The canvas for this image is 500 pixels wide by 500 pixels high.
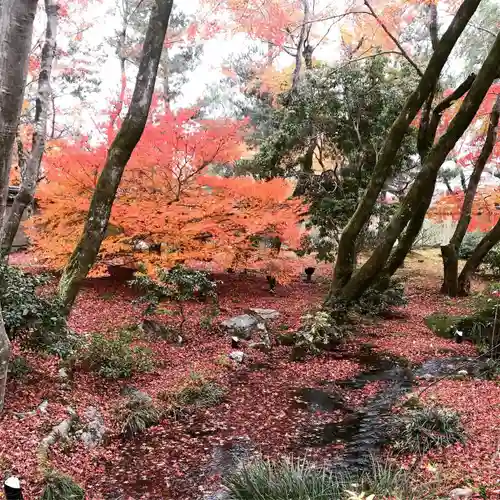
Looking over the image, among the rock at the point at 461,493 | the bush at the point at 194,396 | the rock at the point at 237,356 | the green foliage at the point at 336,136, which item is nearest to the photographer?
the rock at the point at 461,493

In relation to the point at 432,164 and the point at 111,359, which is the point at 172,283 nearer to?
the point at 111,359

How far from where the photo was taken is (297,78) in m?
16.8

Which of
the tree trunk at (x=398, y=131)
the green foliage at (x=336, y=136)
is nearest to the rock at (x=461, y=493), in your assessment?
the tree trunk at (x=398, y=131)

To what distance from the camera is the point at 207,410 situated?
7219 mm

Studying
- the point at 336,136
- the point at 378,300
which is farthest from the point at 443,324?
the point at 336,136

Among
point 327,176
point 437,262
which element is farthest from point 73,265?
point 437,262

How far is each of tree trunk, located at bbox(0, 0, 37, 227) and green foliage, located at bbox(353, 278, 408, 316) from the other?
1042cm

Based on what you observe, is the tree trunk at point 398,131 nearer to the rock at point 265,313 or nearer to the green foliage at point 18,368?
the rock at point 265,313

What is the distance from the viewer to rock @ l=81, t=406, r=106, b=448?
18.9ft

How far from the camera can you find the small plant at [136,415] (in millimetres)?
6293

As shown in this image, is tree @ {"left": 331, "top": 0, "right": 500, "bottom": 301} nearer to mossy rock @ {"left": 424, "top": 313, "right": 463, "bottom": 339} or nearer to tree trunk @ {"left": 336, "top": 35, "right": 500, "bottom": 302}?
tree trunk @ {"left": 336, "top": 35, "right": 500, "bottom": 302}

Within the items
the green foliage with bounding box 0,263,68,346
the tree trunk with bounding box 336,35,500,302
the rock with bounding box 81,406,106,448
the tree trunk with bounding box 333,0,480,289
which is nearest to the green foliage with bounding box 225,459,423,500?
the rock with bounding box 81,406,106,448

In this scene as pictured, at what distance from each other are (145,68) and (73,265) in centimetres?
331

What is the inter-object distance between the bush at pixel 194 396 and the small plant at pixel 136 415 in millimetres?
311
